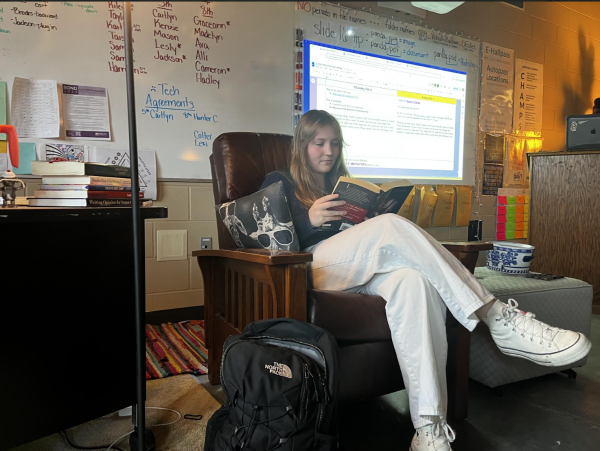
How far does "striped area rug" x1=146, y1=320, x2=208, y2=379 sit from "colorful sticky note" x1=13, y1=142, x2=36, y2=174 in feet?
2.86

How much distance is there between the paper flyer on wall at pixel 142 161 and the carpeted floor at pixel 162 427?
36.9 inches

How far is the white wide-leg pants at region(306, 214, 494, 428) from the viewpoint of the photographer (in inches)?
43.8

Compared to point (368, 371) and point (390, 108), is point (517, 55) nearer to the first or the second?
point (390, 108)

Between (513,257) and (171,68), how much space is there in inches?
68.8

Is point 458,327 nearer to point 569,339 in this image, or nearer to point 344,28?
point 569,339

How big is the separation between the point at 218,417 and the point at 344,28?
7.63ft

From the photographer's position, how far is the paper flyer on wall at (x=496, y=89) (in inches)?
131

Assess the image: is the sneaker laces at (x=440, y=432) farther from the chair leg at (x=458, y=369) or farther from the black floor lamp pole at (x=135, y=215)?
the black floor lamp pole at (x=135, y=215)

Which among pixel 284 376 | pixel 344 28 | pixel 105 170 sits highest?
pixel 344 28

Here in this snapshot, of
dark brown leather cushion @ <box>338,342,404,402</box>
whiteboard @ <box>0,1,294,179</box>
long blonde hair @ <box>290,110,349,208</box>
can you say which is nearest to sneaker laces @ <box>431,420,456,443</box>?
dark brown leather cushion @ <box>338,342,404,402</box>

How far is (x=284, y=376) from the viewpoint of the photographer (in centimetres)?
99

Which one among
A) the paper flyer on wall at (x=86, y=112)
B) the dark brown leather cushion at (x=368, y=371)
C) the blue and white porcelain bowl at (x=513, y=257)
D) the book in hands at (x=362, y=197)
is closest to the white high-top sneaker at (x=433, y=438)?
the dark brown leather cushion at (x=368, y=371)

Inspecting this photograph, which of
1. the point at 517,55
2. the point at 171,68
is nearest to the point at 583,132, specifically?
the point at 517,55

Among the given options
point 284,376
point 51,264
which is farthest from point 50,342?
point 284,376
